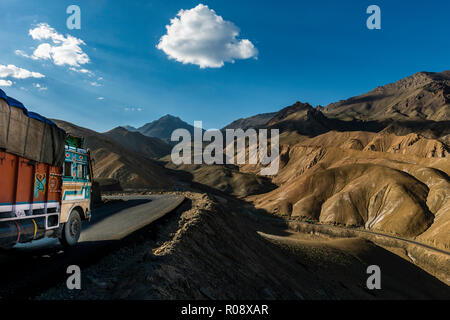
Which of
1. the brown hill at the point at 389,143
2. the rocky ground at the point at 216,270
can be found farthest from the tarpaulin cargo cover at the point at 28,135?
the brown hill at the point at 389,143

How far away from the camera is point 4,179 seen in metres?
8.27

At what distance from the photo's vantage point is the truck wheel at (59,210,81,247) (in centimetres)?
1102

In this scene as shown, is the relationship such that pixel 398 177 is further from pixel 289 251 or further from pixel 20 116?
pixel 20 116

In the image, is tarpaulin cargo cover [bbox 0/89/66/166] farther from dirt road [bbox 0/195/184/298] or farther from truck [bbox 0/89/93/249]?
dirt road [bbox 0/195/184/298]

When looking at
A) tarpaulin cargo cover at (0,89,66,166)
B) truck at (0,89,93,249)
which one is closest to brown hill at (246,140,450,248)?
truck at (0,89,93,249)

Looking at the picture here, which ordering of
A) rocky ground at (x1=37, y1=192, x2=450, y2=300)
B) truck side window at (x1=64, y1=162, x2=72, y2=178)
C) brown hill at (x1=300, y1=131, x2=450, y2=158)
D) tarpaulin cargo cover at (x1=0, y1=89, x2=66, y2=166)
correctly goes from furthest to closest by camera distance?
brown hill at (x1=300, y1=131, x2=450, y2=158), truck side window at (x1=64, y1=162, x2=72, y2=178), tarpaulin cargo cover at (x1=0, y1=89, x2=66, y2=166), rocky ground at (x1=37, y1=192, x2=450, y2=300)

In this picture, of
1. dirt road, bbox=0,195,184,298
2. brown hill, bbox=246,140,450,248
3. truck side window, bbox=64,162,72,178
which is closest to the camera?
dirt road, bbox=0,195,184,298

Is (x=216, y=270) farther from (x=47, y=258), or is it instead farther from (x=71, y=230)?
(x=47, y=258)

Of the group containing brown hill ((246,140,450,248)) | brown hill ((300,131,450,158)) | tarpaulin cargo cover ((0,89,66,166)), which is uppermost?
brown hill ((300,131,450,158))

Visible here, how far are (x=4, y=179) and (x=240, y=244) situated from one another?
1524 cm

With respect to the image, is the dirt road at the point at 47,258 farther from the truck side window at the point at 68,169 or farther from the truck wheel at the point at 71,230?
the truck side window at the point at 68,169

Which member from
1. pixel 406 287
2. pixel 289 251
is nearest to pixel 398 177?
pixel 406 287

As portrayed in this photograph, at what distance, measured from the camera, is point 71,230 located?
11.5 m

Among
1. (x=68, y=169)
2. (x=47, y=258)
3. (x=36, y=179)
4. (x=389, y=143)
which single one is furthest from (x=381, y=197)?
(x=36, y=179)
